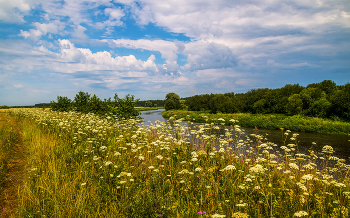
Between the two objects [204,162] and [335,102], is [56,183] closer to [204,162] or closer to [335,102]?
[204,162]

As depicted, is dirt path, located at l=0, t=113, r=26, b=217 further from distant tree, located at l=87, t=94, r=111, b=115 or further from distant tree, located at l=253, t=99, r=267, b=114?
distant tree, located at l=253, t=99, r=267, b=114

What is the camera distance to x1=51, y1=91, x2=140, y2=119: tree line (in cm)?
1546

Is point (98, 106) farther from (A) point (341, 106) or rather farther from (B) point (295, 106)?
(B) point (295, 106)

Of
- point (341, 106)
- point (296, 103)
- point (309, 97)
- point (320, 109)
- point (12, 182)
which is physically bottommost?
point (12, 182)

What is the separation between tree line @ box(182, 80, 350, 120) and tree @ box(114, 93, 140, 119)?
44673 millimetres

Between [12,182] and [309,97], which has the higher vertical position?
[309,97]

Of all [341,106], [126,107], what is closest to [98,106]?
[126,107]

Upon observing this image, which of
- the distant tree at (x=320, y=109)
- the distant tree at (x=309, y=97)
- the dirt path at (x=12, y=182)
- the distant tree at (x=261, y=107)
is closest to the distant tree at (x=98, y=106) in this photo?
the dirt path at (x=12, y=182)

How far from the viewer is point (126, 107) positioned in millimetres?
15375

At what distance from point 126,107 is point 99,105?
8.96 metres

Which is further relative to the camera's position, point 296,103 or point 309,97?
point 309,97

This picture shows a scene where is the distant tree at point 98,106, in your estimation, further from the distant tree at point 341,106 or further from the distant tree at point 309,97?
the distant tree at point 309,97

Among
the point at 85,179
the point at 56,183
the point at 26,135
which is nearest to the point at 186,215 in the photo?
the point at 85,179

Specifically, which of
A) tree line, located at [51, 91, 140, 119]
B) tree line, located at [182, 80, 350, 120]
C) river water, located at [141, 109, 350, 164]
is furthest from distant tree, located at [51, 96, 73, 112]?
tree line, located at [182, 80, 350, 120]
